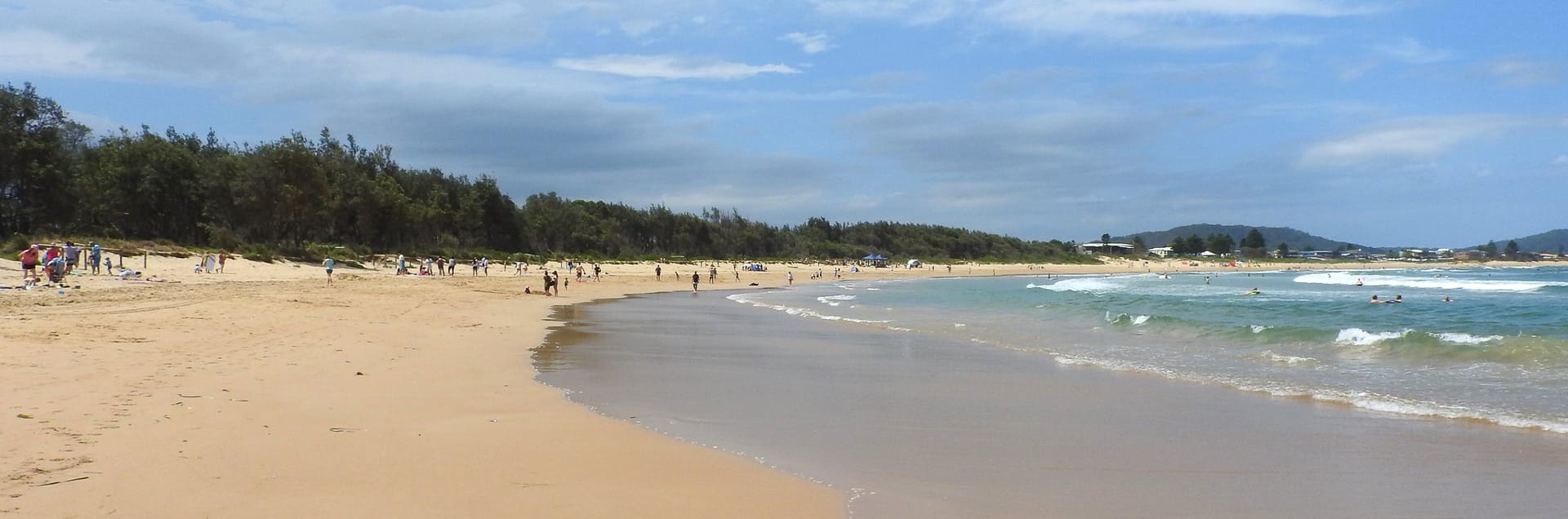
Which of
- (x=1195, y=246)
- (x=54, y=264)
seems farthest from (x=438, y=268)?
(x=1195, y=246)

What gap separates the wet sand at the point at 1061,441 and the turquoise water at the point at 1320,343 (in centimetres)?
127

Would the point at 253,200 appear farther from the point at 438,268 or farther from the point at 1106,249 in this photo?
the point at 1106,249

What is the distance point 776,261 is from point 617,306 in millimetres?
67397

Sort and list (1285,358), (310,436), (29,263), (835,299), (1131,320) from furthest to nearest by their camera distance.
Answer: (835,299), (1131,320), (29,263), (1285,358), (310,436)

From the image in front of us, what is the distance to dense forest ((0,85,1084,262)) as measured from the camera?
131ft

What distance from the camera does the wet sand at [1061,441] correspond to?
5.36 m

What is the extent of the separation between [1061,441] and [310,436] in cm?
562

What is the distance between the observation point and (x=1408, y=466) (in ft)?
20.6

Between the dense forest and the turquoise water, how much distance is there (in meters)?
29.5

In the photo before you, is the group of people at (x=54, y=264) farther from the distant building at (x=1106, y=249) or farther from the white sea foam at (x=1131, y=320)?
the distant building at (x=1106, y=249)

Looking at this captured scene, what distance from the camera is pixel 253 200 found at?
4469 cm

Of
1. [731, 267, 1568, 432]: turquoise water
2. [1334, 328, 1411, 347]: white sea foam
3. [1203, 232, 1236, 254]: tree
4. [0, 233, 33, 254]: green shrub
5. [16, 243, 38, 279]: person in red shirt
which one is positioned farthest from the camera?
[1203, 232, 1236, 254]: tree

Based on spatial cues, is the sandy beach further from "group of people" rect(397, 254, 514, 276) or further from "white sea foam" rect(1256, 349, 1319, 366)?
"group of people" rect(397, 254, 514, 276)

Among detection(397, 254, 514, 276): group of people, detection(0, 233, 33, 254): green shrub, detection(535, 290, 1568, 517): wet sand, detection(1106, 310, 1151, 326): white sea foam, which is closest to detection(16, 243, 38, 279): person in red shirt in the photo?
detection(0, 233, 33, 254): green shrub
